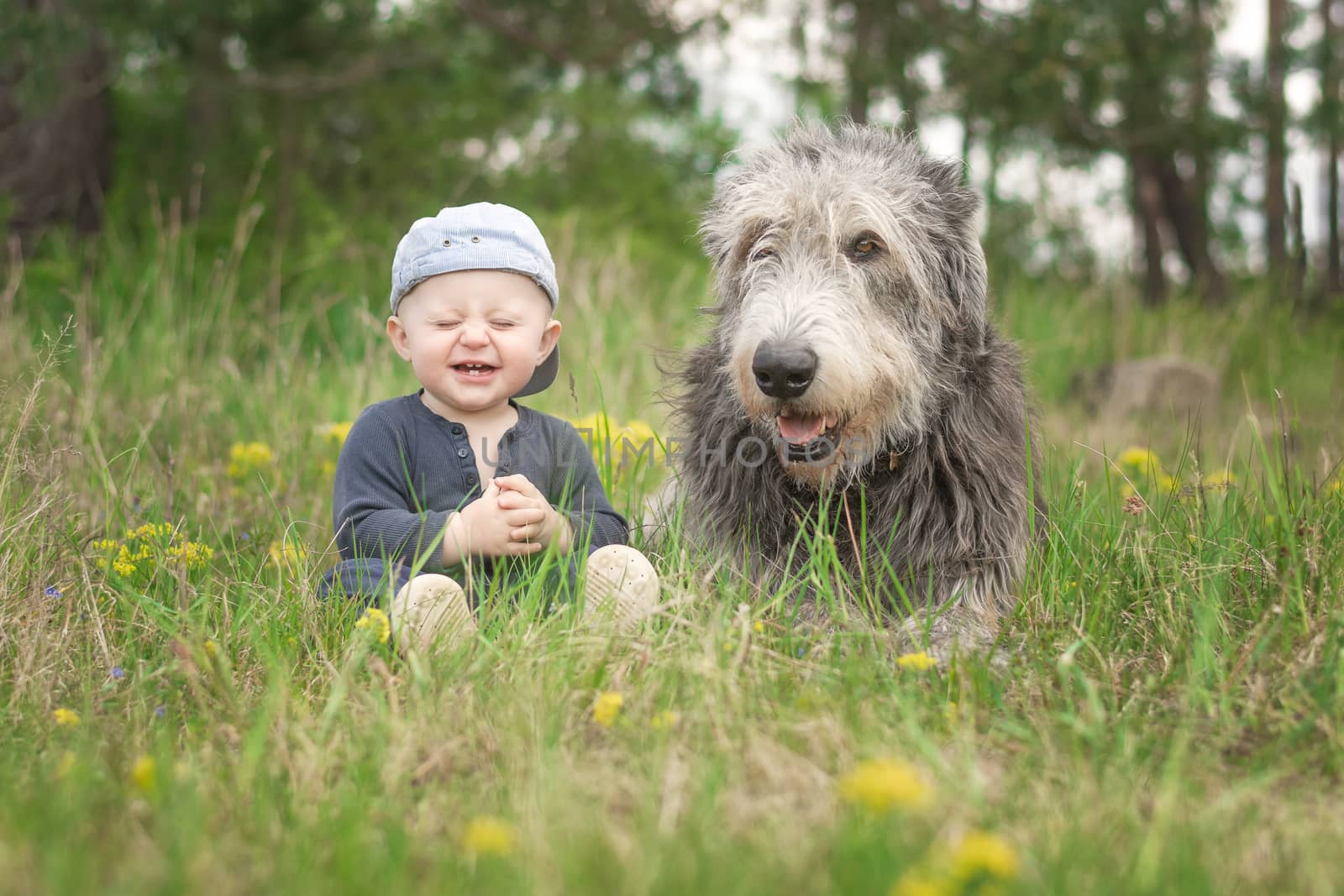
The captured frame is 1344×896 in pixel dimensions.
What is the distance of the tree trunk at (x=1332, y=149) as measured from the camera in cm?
857

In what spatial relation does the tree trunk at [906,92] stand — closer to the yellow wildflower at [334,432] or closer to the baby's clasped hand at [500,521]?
the yellow wildflower at [334,432]

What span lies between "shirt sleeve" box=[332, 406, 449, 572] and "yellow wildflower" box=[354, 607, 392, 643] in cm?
21

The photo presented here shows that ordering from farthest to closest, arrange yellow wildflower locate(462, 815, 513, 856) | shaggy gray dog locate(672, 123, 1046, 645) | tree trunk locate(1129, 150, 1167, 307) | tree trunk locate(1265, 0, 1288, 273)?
tree trunk locate(1129, 150, 1167, 307) < tree trunk locate(1265, 0, 1288, 273) < shaggy gray dog locate(672, 123, 1046, 645) < yellow wildflower locate(462, 815, 513, 856)

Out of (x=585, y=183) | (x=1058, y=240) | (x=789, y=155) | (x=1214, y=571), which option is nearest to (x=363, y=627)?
(x=789, y=155)

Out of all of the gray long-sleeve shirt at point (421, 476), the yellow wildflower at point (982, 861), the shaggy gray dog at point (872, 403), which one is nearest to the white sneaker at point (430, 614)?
the gray long-sleeve shirt at point (421, 476)

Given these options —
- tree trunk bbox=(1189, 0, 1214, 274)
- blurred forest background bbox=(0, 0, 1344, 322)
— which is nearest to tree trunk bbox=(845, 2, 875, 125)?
blurred forest background bbox=(0, 0, 1344, 322)

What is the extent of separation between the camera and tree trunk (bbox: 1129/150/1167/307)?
11.7 metres

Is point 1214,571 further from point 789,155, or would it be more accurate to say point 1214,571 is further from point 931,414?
point 789,155

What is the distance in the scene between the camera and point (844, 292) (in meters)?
3.01

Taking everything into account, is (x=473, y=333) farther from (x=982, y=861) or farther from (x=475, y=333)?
(x=982, y=861)

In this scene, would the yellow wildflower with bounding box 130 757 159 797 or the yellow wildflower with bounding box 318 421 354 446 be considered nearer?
the yellow wildflower with bounding box 130 757 159 797

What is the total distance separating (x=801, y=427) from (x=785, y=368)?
0.24 m

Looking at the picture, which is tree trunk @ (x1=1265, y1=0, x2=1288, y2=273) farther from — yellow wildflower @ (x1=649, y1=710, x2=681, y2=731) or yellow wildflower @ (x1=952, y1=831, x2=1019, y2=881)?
yellow wildflower @ (x1=952, y1=831, x2=1019, y2=881)

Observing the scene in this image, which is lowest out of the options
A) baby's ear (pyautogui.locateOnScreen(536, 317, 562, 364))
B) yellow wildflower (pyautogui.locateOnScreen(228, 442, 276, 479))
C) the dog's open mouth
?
yellow wildflower (pyautogui.locateOnScreen(228, 442, 276, 479))
